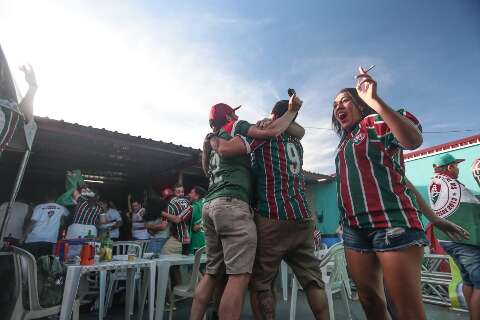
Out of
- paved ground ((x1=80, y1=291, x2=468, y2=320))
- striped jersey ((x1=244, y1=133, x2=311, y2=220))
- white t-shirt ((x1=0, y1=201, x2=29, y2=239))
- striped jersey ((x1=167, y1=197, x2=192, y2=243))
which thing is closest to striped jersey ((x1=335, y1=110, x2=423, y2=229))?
striped jersey ((x1=244, y1=133, x2=311, y2=220))

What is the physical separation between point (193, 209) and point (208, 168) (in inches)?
92.0

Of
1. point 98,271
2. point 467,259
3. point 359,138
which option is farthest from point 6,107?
point 467,259

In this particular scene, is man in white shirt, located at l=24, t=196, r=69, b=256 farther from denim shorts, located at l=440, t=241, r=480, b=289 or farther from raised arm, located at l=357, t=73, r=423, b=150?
denim shorts, located at l=440, t=241, r=480, b=289

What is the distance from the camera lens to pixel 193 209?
4.85m

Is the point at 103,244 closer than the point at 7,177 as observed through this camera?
Yes

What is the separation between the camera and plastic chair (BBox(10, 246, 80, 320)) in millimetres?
2363

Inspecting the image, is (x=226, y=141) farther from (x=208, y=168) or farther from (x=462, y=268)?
(x=462, y=268)

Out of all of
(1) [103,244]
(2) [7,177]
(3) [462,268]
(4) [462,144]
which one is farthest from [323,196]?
(2) [7,177]

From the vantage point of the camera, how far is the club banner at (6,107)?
283 cm

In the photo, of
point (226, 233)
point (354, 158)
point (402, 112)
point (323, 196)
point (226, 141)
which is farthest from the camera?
point (323, 196)

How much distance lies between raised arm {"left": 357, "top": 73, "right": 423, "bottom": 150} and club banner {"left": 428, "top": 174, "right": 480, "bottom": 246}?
A: 6.00 feet

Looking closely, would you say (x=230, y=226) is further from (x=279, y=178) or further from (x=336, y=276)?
(x=336, y=276)

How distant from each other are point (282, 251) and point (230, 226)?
0.41m

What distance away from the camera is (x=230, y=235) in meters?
2.01
